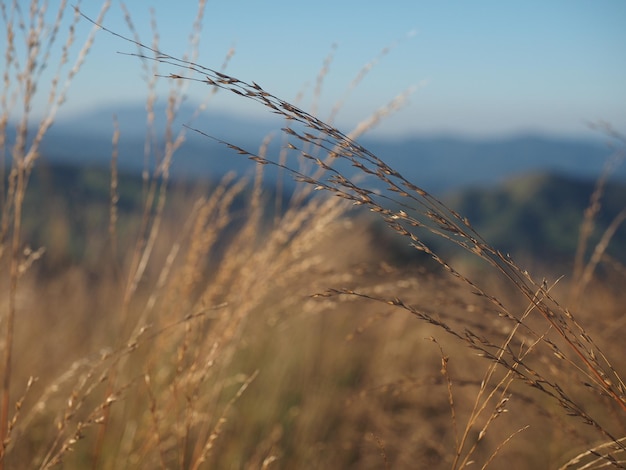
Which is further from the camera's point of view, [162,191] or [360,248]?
[360,248]

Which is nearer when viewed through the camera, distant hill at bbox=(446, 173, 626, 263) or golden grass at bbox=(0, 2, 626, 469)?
golden grass at bbox=(0, 2, 626, 469)

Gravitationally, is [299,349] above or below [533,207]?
above

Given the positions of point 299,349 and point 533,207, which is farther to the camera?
point 533,207

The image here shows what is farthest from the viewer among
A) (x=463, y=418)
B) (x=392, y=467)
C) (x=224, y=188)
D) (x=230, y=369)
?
(x=230, y=369)

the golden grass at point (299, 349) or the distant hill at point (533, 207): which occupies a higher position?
the golden grass at point (299, 349)

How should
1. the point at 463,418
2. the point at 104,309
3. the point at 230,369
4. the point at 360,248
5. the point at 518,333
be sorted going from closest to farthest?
the point at 518,333
the point at 463,418
the point at 230,369
the point at 104,309
the point at 360,248

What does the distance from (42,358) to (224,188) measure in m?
1.72

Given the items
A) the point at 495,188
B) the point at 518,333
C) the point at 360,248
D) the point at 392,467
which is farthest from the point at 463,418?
the point at 495,188

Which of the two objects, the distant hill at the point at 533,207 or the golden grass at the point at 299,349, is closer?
the golden grass at the point at 299,349

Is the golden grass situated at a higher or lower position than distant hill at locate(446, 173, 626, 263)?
higher

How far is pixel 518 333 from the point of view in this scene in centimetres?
190

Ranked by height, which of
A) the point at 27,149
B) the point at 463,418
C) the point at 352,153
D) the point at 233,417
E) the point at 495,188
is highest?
the point at 352,153

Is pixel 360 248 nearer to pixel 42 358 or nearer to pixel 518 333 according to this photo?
pixel 42 358

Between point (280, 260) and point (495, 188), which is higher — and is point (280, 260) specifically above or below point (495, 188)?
above
